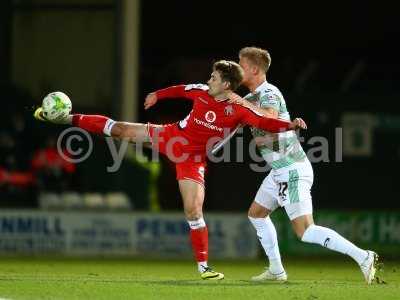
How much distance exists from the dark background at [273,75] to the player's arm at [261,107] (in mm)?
8456

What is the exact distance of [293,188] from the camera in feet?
35.8

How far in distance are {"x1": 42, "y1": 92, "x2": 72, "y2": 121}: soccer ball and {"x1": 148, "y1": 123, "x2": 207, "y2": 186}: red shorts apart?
904 millimetres

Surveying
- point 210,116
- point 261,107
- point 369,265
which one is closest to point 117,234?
point 210,116

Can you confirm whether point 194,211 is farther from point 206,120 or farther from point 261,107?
point 261,107

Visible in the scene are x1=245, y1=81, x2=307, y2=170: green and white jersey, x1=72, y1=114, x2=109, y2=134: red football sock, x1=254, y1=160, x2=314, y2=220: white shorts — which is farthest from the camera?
x1=72, y1=114, x2=109, y2=134: red football sock

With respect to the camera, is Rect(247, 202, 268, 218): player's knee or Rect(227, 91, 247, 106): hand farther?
Rect(247, 202, 268, 218): player's knee

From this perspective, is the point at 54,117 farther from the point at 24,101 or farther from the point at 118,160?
the point at 24,101

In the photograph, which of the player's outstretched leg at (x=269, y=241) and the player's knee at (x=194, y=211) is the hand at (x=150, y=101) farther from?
the player's outstretched leg at (x=269, y=241)

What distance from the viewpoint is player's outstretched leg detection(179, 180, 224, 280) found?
11211 mm

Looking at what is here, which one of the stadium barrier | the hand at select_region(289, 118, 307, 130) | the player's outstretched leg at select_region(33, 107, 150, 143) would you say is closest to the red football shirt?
the player's outstretched leg at select_region(33, 107, 150, 143)

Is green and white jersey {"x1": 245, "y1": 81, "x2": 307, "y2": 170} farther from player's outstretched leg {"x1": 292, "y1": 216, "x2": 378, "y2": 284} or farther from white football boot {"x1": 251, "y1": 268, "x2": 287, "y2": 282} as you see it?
white football boot {"x1": 251, "y1": 268, "x2": 287, "y2": 282}

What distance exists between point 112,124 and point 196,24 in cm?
1366

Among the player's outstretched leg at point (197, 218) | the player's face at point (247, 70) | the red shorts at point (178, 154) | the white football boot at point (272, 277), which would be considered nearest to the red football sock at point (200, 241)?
the player's outstretched leg at point (197, 218)

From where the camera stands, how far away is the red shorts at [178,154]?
1130 cm
